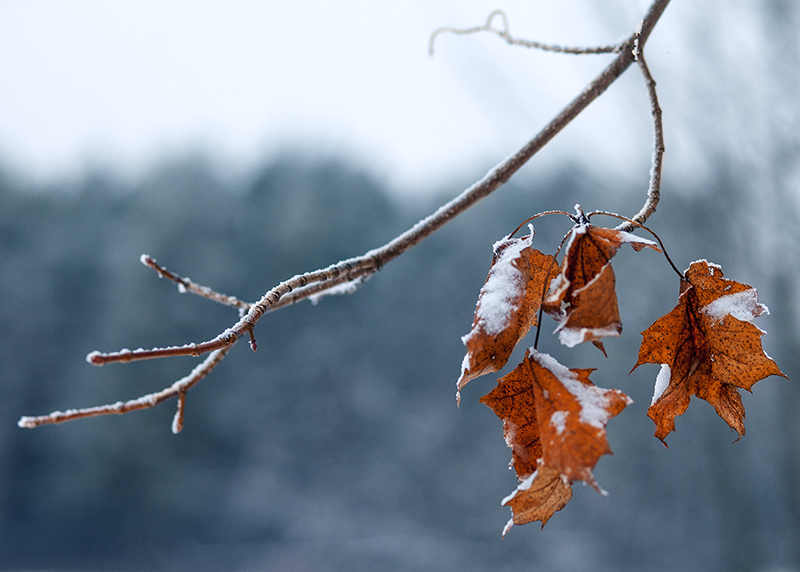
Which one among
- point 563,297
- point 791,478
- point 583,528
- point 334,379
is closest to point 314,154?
point 334,379

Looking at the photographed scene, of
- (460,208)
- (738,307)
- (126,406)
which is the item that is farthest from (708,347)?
(126,406)

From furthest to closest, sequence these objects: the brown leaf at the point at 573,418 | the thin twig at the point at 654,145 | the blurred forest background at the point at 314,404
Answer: the blurred forest background at the point at 314,404, the thin twig at the point at 654,145, the brown leaf at the point at 573,418

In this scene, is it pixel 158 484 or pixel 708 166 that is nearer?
pixel 708 166

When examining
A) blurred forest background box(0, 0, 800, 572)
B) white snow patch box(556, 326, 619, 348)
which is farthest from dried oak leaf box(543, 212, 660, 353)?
blurred forest background box(0, 0, 800, 572)

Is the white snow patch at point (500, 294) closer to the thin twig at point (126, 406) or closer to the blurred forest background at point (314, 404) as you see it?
the thin twig at point (126, 406)

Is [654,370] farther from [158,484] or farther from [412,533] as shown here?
[158,484]

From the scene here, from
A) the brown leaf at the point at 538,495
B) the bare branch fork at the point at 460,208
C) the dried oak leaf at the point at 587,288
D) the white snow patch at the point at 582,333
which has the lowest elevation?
the brown leaf at the point at 538,495

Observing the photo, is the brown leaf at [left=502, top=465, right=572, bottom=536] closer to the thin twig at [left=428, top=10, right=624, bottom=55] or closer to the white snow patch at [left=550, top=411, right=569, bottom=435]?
the white snow patch at [left=550, top=411, right=569, bottom=435]

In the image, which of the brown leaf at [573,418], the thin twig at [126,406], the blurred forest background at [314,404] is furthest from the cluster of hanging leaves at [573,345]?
the blurred forest background at [314,404]
